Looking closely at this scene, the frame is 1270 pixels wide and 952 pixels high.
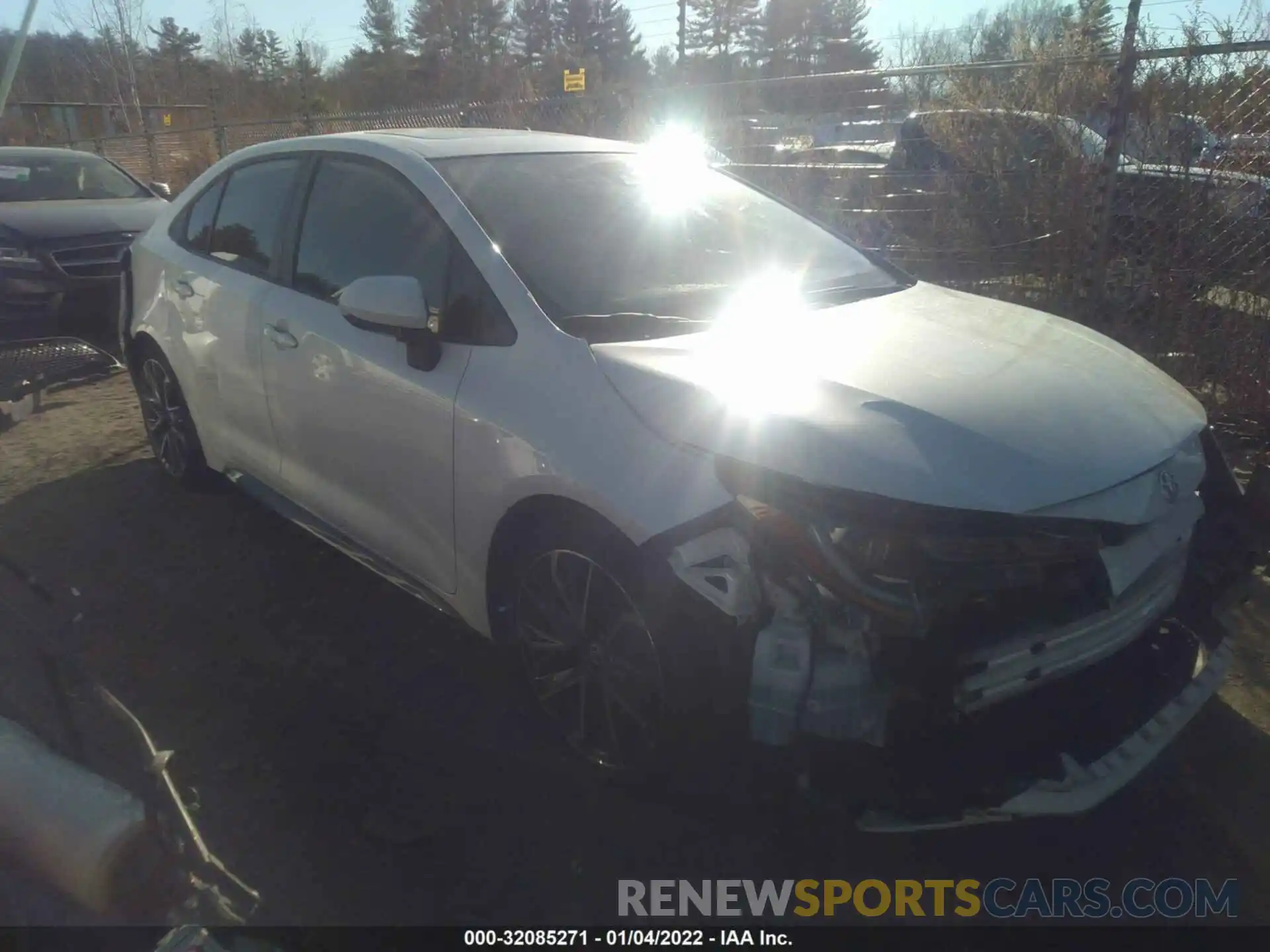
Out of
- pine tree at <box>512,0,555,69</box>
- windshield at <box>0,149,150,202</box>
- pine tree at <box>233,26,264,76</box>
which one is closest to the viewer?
windshield at <box>0,149,150,202</box>

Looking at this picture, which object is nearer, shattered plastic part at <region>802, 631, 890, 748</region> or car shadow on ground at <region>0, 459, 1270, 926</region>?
shattered plastic part at <region>802, 631, 890, 748</region>

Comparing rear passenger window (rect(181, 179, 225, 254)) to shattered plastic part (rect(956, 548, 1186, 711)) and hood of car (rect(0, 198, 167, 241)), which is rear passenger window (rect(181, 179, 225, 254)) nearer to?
hood of car (rect(0, 198, 167, 241))

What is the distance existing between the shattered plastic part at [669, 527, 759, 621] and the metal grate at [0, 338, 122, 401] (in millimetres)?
4138

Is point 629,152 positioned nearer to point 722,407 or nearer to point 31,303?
point 722,407

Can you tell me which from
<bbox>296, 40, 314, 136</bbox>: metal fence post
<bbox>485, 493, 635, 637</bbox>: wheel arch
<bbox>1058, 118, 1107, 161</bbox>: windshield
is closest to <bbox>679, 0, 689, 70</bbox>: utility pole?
<bbox>296, 40, 314, 136</bbox>: metal fence post

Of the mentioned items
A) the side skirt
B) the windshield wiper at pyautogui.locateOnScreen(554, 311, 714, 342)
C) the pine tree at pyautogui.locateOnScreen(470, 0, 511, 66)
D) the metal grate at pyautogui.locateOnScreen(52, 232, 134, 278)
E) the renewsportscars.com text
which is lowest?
the renewsportscars.com text

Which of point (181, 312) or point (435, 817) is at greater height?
point (181, 312)

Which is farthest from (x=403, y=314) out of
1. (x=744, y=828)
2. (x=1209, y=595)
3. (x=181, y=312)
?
(x=1209, y=595)

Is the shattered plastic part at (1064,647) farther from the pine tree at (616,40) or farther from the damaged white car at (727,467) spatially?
the pine tree at (616,40)

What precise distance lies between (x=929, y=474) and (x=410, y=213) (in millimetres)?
1994

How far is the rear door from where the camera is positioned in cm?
392

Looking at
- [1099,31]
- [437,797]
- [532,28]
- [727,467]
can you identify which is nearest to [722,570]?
[727,467]

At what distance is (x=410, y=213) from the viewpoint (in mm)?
3305

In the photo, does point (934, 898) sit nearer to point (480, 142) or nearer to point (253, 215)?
point (480, 142)
